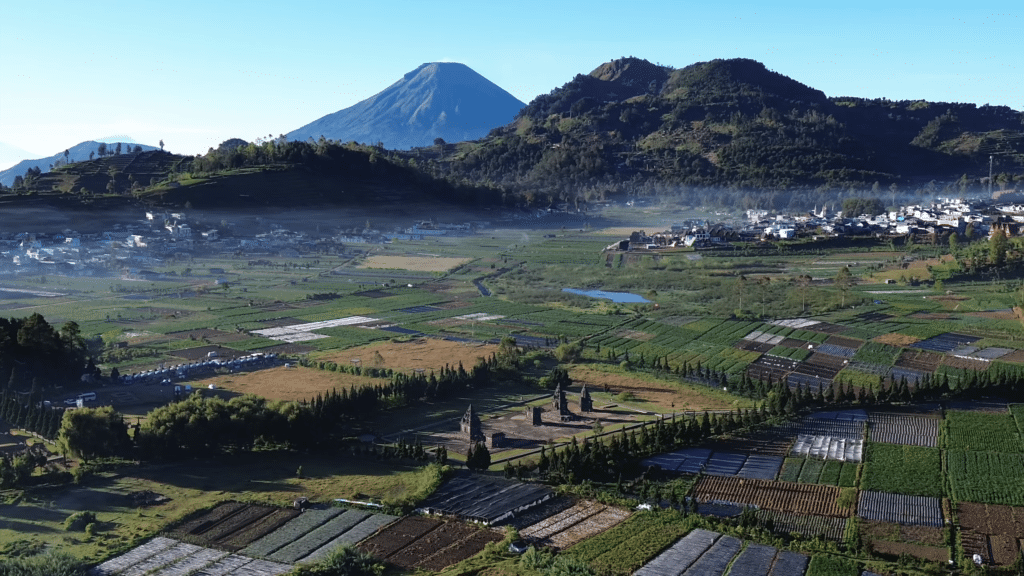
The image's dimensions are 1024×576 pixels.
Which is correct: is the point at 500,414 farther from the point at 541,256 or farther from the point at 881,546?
the point at 541,256

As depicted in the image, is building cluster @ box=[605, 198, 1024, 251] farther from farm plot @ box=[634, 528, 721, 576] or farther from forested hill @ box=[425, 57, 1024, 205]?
farm plot @ box=[634, 528, 721, 576]

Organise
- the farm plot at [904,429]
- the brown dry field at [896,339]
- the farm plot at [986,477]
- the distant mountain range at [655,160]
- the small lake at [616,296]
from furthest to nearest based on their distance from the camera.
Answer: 1. the distant mountain range at [655,160]
2. the small lake at [616,296]
3. the brown dry field at [896,339]
4. the farm plot at [904,429]
5. the farm plot at [986,477]

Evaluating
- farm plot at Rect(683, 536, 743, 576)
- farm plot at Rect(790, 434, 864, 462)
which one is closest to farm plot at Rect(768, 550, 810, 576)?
farm plot at Rect(683, 536, 743, 576)

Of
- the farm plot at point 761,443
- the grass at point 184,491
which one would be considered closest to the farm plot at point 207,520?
the grass at point 184,491

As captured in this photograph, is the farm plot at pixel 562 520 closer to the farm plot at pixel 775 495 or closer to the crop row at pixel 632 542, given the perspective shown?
the crop row at pixel 632 542

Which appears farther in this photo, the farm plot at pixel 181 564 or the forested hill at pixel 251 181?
the forested hill at pixel 251 181

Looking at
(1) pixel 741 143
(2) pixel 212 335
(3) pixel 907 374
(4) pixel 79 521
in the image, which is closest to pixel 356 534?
(4) pixel 79 521

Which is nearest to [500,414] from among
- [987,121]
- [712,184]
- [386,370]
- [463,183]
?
[386,370]
